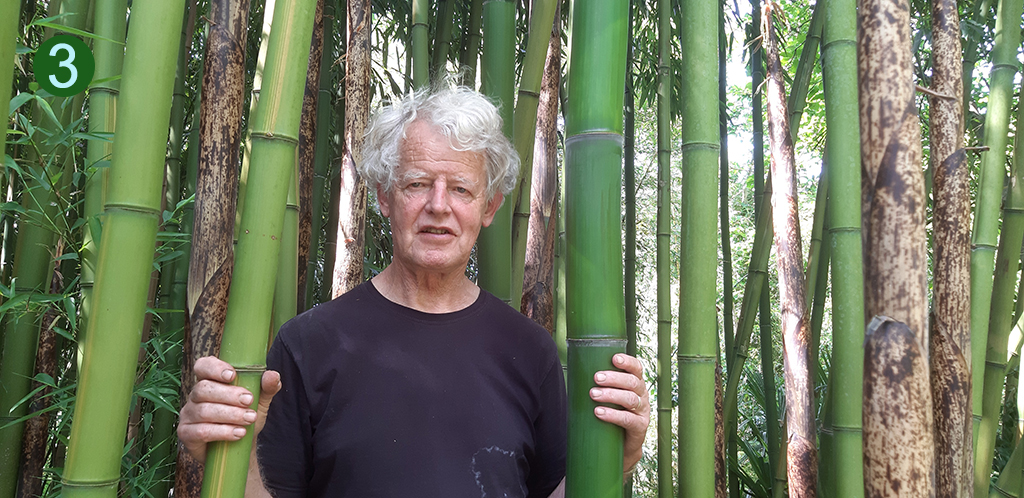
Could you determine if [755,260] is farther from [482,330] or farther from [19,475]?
[19,475]

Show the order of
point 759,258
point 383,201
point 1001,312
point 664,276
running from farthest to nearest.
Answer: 1. point 759,258
2. point 664,276
3. point 1001,312
4. point 383,201

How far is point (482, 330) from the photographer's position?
126 cm

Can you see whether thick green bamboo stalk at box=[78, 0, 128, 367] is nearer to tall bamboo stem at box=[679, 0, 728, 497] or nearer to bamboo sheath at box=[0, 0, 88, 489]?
bamboo sheath at box=[0, 0, 88, 489]

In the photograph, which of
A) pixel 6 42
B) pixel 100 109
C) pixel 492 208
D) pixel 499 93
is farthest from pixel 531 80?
pixel 6 42

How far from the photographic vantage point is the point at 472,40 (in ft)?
6.82

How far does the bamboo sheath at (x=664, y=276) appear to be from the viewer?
5.99ft

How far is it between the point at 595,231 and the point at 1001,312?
3.80 feet

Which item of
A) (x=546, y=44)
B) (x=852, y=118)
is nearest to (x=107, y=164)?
(x=546, y=44)

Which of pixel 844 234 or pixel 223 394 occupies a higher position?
pixel 844 234

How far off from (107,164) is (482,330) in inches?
26.3

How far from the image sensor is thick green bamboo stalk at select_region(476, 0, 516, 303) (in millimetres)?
1294

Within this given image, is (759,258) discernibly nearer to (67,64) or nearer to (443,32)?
(443,32)

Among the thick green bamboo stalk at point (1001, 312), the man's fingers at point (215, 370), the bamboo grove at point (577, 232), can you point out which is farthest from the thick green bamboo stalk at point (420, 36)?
the thick green bamboo stalk at point (1001, 312)

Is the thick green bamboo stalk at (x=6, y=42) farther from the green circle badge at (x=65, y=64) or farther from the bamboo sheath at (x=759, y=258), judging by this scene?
the bamboo sheath at (x=759, y=258)
